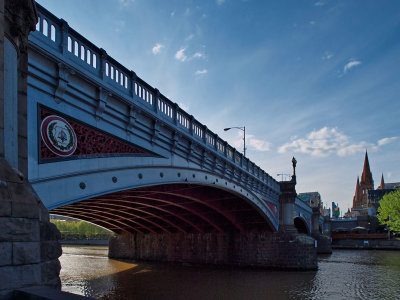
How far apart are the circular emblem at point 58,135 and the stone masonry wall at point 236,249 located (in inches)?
971

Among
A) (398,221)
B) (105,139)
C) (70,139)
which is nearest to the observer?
(70,139)

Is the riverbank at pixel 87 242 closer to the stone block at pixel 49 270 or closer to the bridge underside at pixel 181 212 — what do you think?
the bridge underside at pixel 181 212

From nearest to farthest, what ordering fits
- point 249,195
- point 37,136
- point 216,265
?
point 37,136
point 249,195
point 216,265

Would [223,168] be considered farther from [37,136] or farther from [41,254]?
[41,254]

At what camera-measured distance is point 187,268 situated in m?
30.7

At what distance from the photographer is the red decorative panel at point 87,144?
29.5 feet

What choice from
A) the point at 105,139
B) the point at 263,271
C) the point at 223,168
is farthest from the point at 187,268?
the point at 105,139

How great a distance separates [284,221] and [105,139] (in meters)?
24.8

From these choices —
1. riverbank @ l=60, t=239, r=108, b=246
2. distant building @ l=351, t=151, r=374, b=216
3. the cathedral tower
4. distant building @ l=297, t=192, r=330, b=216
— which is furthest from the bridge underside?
the cathedral tower

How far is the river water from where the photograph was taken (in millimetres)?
19688

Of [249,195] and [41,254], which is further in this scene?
[249,195]

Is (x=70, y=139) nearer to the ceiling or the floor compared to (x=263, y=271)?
nearer to the ceiling

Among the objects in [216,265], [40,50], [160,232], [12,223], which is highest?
[40,50]

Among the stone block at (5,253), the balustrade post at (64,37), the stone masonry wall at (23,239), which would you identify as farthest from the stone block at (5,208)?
the balustrade post at (64,37)
